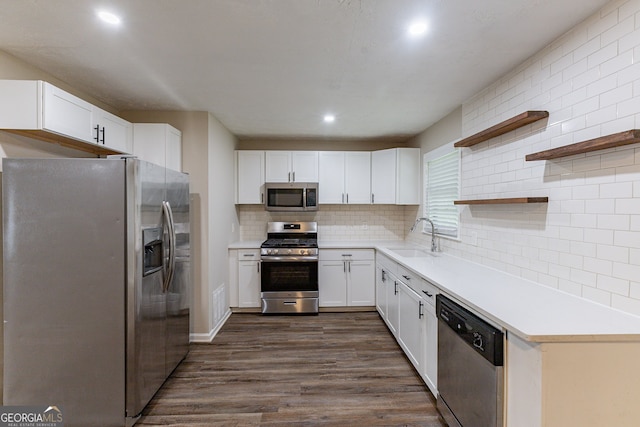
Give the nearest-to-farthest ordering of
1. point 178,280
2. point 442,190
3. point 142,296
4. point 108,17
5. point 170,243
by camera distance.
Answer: point 108,17 < point 142,296 < point 170,243 < point 178,280 < point 442,190

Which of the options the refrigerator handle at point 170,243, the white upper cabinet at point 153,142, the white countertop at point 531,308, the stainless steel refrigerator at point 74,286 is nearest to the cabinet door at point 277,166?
the white upper cabinet at point 153,142

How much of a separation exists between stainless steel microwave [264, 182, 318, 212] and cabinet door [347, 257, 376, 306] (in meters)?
1.01

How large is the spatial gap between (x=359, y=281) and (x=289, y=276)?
961 mm

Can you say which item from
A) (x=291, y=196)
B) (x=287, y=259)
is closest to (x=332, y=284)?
(x=287, y=259)

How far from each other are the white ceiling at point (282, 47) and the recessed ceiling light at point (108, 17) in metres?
0.04

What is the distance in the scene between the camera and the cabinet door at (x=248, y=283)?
12.6ft

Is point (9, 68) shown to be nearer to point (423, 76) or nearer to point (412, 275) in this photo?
point (423, 76)

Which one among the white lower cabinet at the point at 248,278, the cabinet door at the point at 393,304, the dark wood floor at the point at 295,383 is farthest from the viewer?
the white lower cabinet at the point at 248,278

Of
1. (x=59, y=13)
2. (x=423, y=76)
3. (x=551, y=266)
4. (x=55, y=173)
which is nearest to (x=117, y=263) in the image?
(x=55, y=173)

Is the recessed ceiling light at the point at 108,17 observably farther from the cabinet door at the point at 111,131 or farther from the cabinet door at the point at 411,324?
the cabinet door at the point at 411,324

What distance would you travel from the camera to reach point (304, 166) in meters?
4.18
